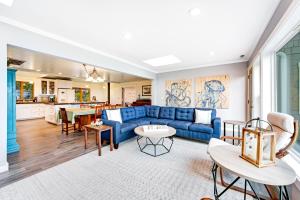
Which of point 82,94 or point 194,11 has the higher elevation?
point 194,11

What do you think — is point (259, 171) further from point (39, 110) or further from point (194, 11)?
point (39, 110)

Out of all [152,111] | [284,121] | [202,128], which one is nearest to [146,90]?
[152,111]

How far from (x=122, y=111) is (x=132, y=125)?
76cm

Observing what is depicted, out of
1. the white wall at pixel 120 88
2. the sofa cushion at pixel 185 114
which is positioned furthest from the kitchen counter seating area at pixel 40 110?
the sofa cushion at pixel 185 114

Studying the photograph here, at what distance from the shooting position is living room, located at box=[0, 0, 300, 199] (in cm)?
141

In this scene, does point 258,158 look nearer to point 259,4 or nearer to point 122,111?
point 259,4

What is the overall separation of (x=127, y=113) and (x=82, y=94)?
7065 mm

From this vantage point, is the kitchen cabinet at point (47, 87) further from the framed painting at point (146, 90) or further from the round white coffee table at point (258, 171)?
the round white coffee table at point (258, 171)

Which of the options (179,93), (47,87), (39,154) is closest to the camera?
(39,154)

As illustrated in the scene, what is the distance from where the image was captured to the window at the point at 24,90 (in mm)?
7043

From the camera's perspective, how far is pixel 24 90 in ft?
23.8

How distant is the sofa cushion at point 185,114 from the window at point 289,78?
2.10 meters

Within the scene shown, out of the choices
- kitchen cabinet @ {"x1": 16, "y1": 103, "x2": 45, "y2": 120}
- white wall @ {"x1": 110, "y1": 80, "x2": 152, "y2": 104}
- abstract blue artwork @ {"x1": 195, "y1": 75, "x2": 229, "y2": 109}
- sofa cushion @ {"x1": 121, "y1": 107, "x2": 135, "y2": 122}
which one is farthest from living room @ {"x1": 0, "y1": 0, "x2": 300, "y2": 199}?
white wall @ {"x1": 110, "y1": 80, "x2": 152, "y2": 104}

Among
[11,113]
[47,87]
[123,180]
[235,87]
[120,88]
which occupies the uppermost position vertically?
[120,88]
